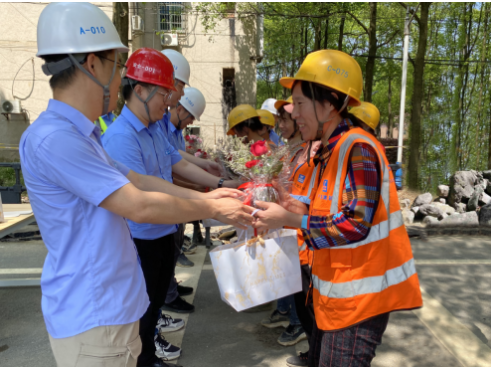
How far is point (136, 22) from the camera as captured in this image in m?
15.9

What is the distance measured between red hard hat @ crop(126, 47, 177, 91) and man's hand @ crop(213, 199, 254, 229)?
3.73ft

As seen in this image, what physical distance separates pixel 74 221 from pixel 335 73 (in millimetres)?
1391

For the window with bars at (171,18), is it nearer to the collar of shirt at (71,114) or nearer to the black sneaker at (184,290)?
the black sneaker at (184,290)

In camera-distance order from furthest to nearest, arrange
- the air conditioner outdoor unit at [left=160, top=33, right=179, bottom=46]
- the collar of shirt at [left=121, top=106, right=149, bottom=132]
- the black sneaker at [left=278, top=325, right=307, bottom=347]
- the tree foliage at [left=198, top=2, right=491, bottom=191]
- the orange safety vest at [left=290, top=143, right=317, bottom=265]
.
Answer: the air conditioner outdoor unit at [left=160, top=33, right=179, bottom=46]
the tree foliage at [left=198, top=2, right=491, bottom=191]
the black sneaker at [left=278, top=325, right=307, bottom=347]
the collar of shirt at [left=121, top=106, right=149, bottom=132]
the orange safety vest at [left=290, top=143, right=317, bottom=265]

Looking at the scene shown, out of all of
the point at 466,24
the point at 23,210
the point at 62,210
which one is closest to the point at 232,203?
the point at 62,210

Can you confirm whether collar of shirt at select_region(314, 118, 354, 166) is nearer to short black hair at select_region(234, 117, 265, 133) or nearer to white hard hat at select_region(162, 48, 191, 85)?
white hard hat at select_region(162, 48, 191, 85)

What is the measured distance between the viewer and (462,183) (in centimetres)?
948

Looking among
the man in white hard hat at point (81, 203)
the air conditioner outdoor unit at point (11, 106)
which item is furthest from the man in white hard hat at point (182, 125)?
the air conditioner outdoor unit at point (11, 106)

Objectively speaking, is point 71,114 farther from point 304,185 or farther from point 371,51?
point 371,51

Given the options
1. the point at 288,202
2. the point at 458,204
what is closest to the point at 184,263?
the point at 288,202

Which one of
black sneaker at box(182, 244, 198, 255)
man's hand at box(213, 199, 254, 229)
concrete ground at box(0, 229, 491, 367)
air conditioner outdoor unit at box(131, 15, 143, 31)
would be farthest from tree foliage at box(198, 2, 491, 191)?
man's hand at box(213, 199, 254, 229)

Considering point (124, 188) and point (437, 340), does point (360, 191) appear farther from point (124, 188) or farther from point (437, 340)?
point (437, 340)

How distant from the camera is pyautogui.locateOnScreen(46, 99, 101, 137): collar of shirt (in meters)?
1.51

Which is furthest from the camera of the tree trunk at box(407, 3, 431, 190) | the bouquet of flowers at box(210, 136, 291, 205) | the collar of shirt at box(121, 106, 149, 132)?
the tree trunk at box(407, 3, 431, 190)
